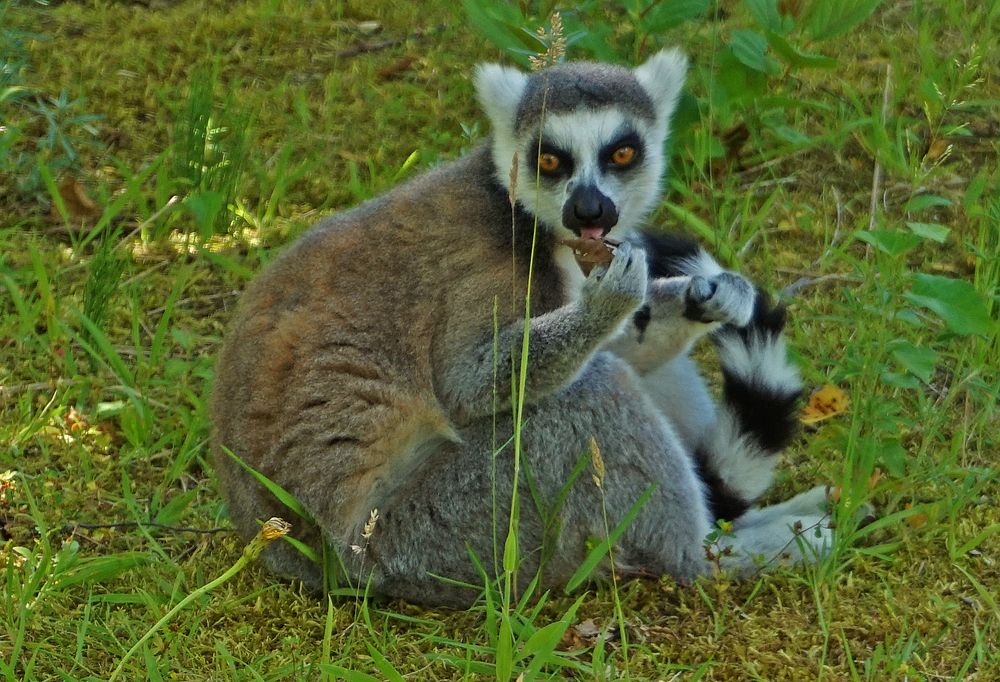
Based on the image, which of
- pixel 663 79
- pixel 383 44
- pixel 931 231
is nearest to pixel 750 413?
pixel 931 231

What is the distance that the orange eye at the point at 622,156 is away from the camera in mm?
4250

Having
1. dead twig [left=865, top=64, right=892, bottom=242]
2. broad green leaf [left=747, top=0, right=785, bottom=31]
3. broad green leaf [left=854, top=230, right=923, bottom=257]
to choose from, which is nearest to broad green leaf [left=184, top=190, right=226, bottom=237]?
broad green leaf [left=747, top=0, right=785, bottom=31]

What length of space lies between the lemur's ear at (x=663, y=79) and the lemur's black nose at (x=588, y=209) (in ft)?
2.43

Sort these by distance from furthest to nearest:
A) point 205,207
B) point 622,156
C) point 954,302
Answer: point 205,207, point 622,156, point 954,302

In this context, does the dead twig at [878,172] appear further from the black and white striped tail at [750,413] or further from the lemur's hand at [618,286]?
the lemur's hand at [618,286]

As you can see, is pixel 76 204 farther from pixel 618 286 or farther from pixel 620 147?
pixel 618 286

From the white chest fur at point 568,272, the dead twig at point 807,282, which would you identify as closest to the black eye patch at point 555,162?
the white chest fur at point 568,272

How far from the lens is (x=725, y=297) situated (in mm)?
4176

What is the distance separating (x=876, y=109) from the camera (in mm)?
6012

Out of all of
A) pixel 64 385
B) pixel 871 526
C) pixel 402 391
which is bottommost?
pixel 64 385

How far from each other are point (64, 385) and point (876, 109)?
3.89 meters

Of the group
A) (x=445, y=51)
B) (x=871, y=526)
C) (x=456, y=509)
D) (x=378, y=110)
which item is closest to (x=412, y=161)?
(x=378, y=110)

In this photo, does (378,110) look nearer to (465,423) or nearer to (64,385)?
(64,385)

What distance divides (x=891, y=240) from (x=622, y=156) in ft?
3.05
